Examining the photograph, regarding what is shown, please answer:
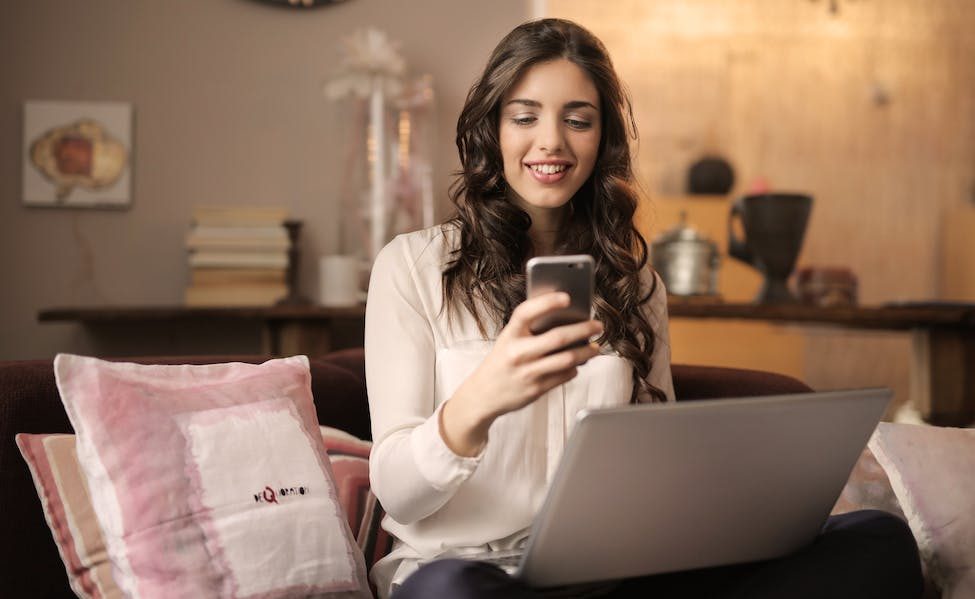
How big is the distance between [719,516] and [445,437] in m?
0.30

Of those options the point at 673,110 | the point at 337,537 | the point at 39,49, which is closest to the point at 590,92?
the point at 337,537

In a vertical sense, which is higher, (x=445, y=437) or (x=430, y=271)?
(x=430, y=271)

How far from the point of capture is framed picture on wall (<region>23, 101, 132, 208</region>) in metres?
2.78

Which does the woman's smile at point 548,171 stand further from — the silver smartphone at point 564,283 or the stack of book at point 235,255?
the stack of book at point 235,255

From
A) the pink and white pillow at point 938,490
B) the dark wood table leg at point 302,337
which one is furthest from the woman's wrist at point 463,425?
the dark wood table leg at point 302,337

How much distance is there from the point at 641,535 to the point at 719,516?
0.09m

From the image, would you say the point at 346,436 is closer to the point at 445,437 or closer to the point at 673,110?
the point at 445,437

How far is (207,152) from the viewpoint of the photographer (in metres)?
2.88

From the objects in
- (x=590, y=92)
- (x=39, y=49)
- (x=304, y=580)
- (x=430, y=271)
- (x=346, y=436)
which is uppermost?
(x=39, y=49)

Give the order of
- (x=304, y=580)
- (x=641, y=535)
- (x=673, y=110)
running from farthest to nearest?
(x=673, y=110), (x=304, y=580), (x=641, y=535)

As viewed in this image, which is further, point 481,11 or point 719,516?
point 481,11

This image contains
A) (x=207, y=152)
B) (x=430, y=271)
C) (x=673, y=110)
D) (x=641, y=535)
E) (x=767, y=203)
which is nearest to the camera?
(x=641, y=535)

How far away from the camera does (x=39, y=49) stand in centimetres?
280

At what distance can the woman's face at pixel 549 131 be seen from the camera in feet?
4.61
